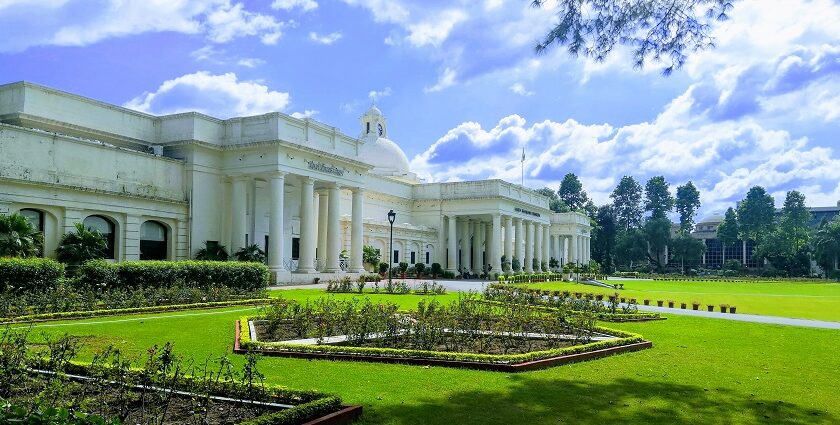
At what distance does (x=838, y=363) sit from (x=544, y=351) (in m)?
6.07

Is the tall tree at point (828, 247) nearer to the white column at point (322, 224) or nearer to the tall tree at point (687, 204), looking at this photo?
the tall tree at point (687, 204)

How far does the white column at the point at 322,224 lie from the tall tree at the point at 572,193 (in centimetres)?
7166

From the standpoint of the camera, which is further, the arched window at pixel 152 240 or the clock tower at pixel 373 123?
the clock tower at pixel 373 123

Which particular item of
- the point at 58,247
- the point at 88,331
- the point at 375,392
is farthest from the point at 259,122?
the point at 375,392

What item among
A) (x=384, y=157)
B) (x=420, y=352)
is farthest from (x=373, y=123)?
(x=420, y=352)

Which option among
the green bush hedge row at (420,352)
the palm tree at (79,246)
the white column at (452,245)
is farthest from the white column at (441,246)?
the green bush hedge row at (420,352)

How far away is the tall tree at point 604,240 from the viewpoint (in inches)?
4262

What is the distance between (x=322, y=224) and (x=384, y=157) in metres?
25.8

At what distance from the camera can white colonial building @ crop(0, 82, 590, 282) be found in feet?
97.8

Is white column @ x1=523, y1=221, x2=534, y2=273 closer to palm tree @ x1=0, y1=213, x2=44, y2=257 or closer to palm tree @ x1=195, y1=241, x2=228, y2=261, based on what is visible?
palm tree @ x1=195, y1=241, x2=228, y2=261

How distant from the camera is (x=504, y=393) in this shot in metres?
9.15

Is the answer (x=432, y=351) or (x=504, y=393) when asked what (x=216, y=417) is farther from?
(x=432, y=351)

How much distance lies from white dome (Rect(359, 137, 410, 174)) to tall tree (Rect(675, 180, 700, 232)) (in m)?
65.3

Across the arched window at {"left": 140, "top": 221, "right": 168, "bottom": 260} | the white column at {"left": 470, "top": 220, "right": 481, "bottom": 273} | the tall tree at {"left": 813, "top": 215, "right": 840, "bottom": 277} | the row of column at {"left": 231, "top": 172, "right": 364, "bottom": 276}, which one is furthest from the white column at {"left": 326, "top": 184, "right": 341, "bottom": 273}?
the tall tree at {"left": 813, "top": 215, "right": 840, "bottom": 277}
